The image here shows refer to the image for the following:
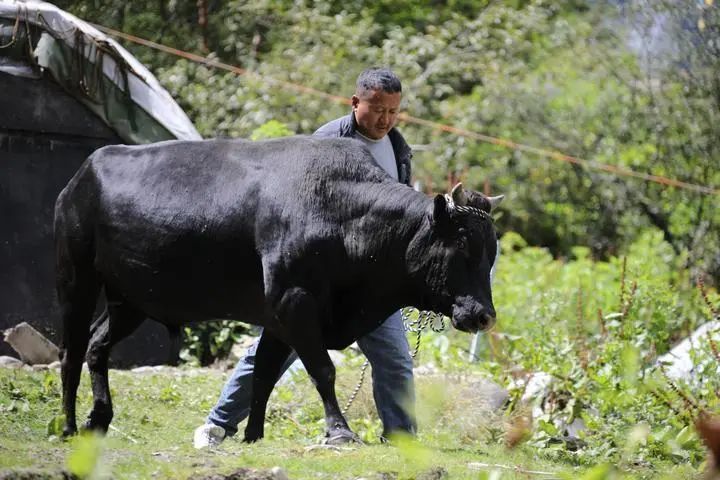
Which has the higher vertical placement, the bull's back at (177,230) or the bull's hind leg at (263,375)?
the bull's back at (177,230)

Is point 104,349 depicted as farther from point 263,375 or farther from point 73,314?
point 263,375

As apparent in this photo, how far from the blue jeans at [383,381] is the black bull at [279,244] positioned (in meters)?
0.28

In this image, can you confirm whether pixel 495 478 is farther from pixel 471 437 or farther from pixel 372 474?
pixel 471 437

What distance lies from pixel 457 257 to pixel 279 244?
85cm

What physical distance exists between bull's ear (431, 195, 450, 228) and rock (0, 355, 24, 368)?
413 cm

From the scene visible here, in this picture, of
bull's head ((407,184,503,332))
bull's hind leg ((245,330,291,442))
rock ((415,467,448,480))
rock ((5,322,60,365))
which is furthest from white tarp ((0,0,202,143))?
rock ((415,467,448,480))

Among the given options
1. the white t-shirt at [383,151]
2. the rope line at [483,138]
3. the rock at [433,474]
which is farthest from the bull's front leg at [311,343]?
the rope line at [483,138]

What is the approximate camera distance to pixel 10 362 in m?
8.70

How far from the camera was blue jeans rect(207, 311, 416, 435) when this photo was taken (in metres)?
6.41

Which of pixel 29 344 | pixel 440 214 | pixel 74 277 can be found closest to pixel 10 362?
pixel 29 344

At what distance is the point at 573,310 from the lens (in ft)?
37.1

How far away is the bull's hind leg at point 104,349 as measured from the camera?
638 centimetres

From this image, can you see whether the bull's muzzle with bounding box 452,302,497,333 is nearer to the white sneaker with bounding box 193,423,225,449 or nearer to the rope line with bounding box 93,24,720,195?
the white sneaker with bounding box 193,423,225,449

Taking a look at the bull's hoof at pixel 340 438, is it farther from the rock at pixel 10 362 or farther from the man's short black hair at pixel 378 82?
the rock at pixel 10 362
